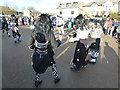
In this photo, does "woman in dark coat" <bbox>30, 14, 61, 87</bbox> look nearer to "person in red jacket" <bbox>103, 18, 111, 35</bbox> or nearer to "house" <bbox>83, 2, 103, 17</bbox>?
"person in red jacket" <bbox>103, 18, 111, 35</bbox>

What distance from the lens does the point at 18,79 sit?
4.39 metres

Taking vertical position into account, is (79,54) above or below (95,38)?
below

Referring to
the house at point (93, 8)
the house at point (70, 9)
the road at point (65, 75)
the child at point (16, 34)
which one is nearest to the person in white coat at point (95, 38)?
the road at point (65, 75)

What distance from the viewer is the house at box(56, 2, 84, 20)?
4642 cm

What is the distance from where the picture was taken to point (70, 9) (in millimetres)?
47281

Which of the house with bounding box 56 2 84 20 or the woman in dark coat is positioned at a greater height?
the house with bounding box 56 2 84 20

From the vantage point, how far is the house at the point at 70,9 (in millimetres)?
46419

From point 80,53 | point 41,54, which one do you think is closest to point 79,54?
point 80,53

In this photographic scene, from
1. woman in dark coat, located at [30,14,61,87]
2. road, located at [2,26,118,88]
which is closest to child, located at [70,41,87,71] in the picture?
road, located at [2,26,118,88]

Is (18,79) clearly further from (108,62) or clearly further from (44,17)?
(108,62)

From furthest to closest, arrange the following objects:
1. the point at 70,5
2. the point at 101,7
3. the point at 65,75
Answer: the point at 70,5 → the point at 101,7 → the point at 65,75

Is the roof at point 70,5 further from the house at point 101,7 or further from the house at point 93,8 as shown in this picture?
the house at point 93,8

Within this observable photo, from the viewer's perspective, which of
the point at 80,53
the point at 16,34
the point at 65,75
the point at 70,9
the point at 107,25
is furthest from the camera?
the point at 70,9

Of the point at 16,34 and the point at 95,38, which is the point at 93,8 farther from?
the point at 95,38
